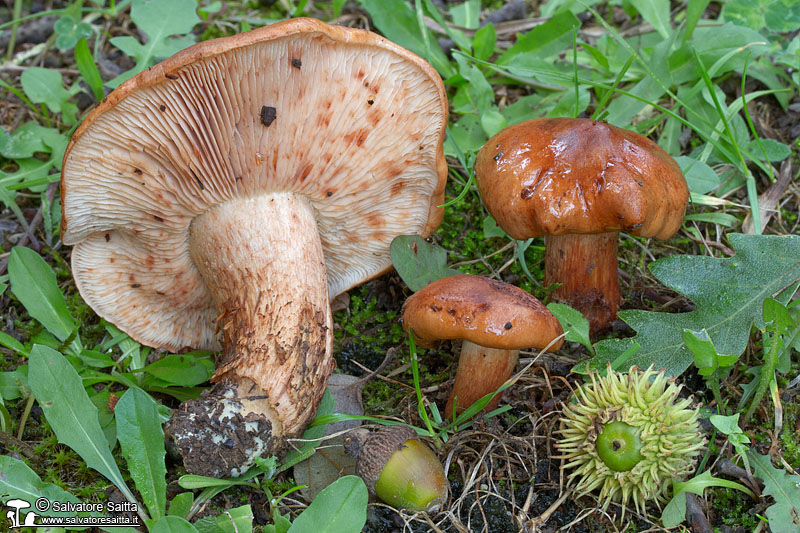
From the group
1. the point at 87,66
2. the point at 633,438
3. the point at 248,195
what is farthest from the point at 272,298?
the point at 87,66

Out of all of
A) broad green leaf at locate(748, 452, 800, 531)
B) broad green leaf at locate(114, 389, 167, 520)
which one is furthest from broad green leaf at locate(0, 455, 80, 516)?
broad green leaf at locate(748, 452, 800, 531)

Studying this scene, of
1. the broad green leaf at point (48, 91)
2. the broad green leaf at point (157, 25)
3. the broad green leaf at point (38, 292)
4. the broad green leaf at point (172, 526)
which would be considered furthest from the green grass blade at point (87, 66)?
the broad green leaf at point (172, 526)

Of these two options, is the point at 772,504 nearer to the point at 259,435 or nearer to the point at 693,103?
the point at 259,435

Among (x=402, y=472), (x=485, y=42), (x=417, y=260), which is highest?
(x=485, y=42)

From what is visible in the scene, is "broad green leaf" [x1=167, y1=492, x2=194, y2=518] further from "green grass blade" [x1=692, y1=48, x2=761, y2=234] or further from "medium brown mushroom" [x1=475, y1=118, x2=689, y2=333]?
"green grass blade" [x1=692, y1=48, x2=761, y2=234]

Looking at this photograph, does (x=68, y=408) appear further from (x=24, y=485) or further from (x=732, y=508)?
(x=732, y=508)

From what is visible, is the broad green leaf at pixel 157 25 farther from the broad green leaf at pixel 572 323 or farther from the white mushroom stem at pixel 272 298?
the broad green leaf at pixel 572 323
